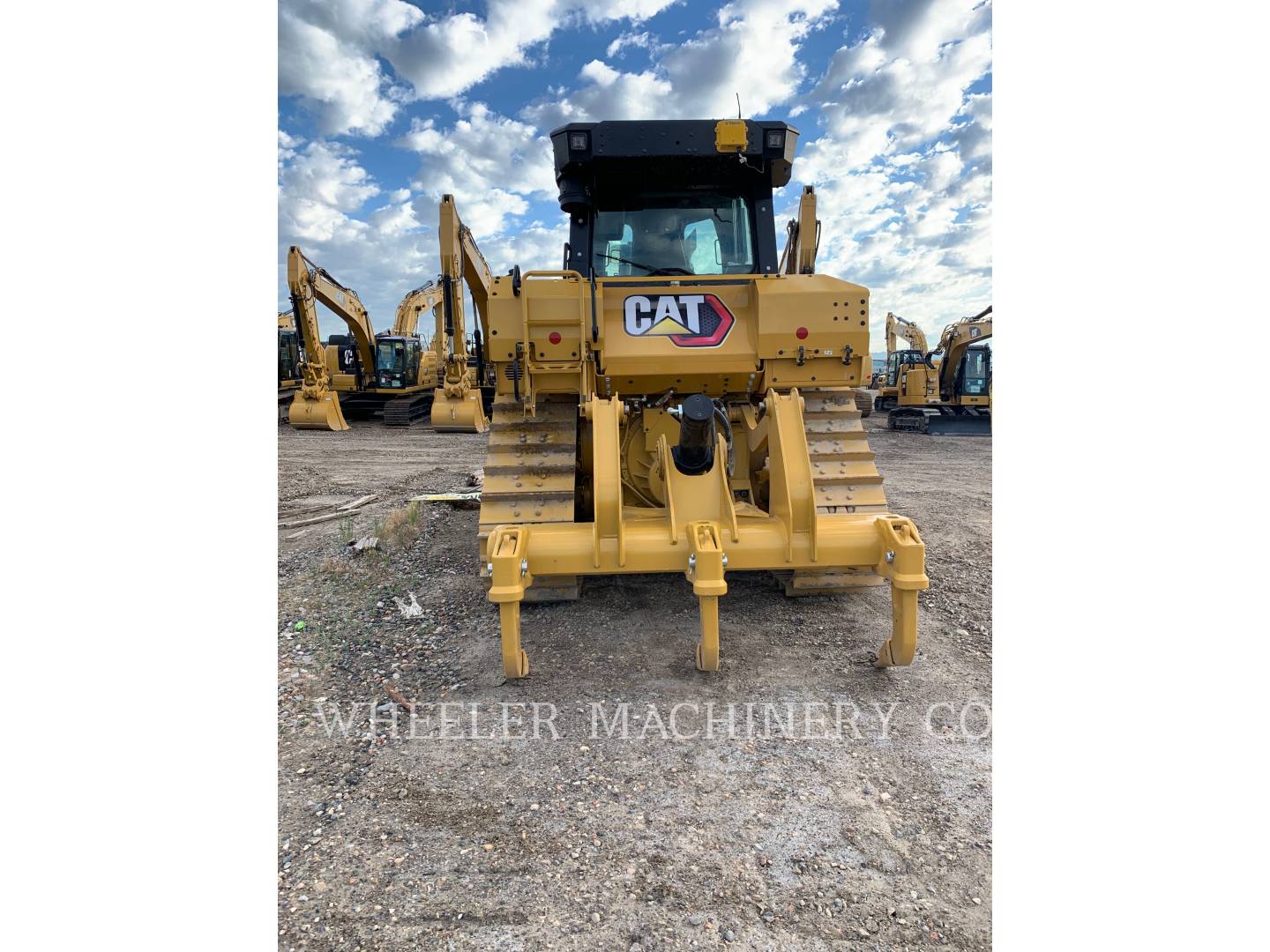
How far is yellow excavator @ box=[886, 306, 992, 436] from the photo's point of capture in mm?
18766

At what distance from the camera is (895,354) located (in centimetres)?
2278

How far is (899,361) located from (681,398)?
67.0 ft

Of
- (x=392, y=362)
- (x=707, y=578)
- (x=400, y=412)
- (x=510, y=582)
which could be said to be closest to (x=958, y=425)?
(x=400, y=412)

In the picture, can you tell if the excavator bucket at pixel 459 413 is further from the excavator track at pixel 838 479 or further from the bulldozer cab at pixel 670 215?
the excavator track at pixel 838 479

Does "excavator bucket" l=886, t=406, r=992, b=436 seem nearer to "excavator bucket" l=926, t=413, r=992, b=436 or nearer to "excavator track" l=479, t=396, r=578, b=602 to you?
"excavator bucket" l=926, t=413, r=992, b=436

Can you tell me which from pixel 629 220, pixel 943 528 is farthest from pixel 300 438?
pixel 943 528

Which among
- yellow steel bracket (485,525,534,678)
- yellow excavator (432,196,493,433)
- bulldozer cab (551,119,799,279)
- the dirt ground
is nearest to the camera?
the dirt ground

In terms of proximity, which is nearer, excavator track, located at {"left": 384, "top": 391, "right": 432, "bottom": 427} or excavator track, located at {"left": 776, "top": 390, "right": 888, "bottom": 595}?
excavator track, located at {"left": 776, "top": 390, "right": 888, "bottom": 595}

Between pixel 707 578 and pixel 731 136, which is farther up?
pixel 731 136

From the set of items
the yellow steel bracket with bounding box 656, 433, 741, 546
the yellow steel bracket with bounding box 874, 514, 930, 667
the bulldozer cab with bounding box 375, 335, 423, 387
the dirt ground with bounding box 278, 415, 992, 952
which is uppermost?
the bulldozer cab with bounding box 375, 335, 423, 387

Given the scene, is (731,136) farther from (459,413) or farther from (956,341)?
(956,341)

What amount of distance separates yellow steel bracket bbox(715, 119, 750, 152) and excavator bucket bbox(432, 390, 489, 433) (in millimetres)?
13029

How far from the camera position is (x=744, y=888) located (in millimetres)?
2021

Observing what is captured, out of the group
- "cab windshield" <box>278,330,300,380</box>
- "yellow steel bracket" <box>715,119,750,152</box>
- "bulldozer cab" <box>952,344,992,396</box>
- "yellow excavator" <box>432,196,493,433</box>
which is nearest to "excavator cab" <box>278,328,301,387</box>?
"cab windshield" <box>278,330,300,380</box>
